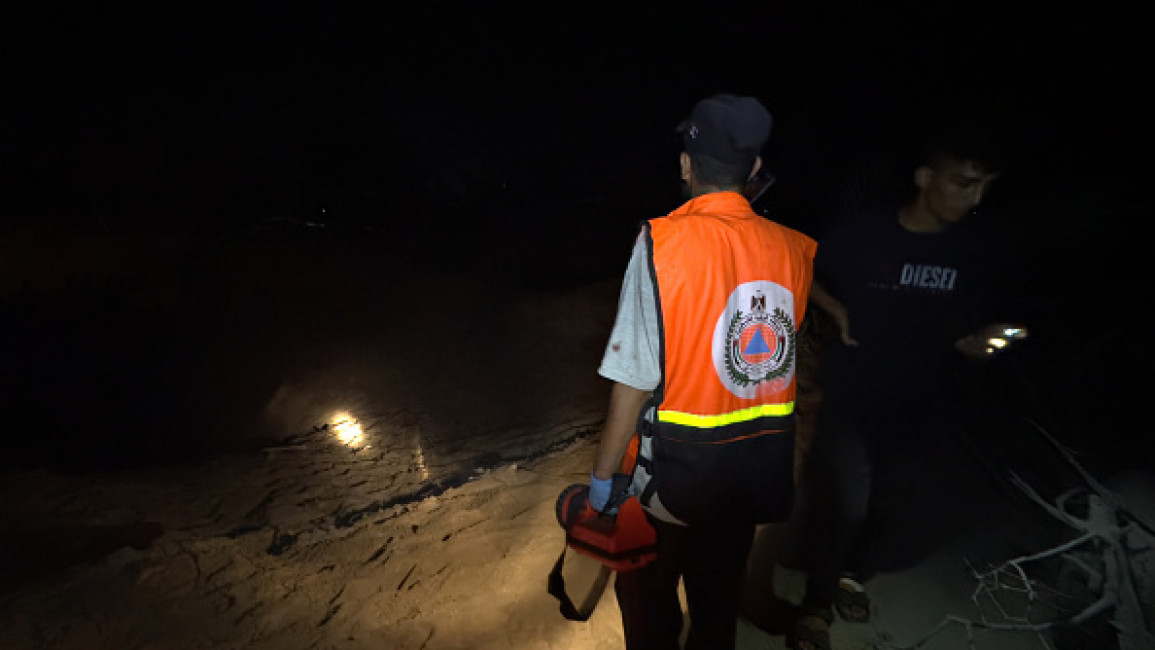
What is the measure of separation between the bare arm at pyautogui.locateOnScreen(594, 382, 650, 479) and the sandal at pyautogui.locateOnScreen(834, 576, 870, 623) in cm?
202

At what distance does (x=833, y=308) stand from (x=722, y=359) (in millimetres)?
1164

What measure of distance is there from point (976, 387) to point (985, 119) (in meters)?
3.42

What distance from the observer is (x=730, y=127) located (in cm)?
137

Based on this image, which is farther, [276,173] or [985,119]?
[276,173]

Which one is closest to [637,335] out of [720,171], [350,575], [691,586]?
[720,171]

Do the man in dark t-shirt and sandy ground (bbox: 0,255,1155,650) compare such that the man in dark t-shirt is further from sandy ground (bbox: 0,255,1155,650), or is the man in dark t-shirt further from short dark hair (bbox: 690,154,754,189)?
short dark hair (bbox: 690,154,754,189)

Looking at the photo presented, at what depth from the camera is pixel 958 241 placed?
228 centimetres

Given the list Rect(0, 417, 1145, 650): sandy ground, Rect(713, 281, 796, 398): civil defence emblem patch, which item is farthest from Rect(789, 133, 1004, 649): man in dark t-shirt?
Rect(713, 281, 796, 398): civil defence emblem patch

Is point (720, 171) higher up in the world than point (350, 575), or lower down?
higher up

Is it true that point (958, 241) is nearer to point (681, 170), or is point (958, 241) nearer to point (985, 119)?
point (985, 119)

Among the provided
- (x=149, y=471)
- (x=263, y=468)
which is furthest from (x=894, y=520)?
(x=149, y=471)

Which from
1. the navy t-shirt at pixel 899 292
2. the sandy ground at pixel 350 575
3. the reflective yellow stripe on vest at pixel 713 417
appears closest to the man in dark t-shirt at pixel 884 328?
the navy t-shirt at pixel 899 292

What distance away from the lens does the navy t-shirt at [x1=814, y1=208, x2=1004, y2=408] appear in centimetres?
230

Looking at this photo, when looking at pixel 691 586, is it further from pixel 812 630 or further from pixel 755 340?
pixel 812 630
